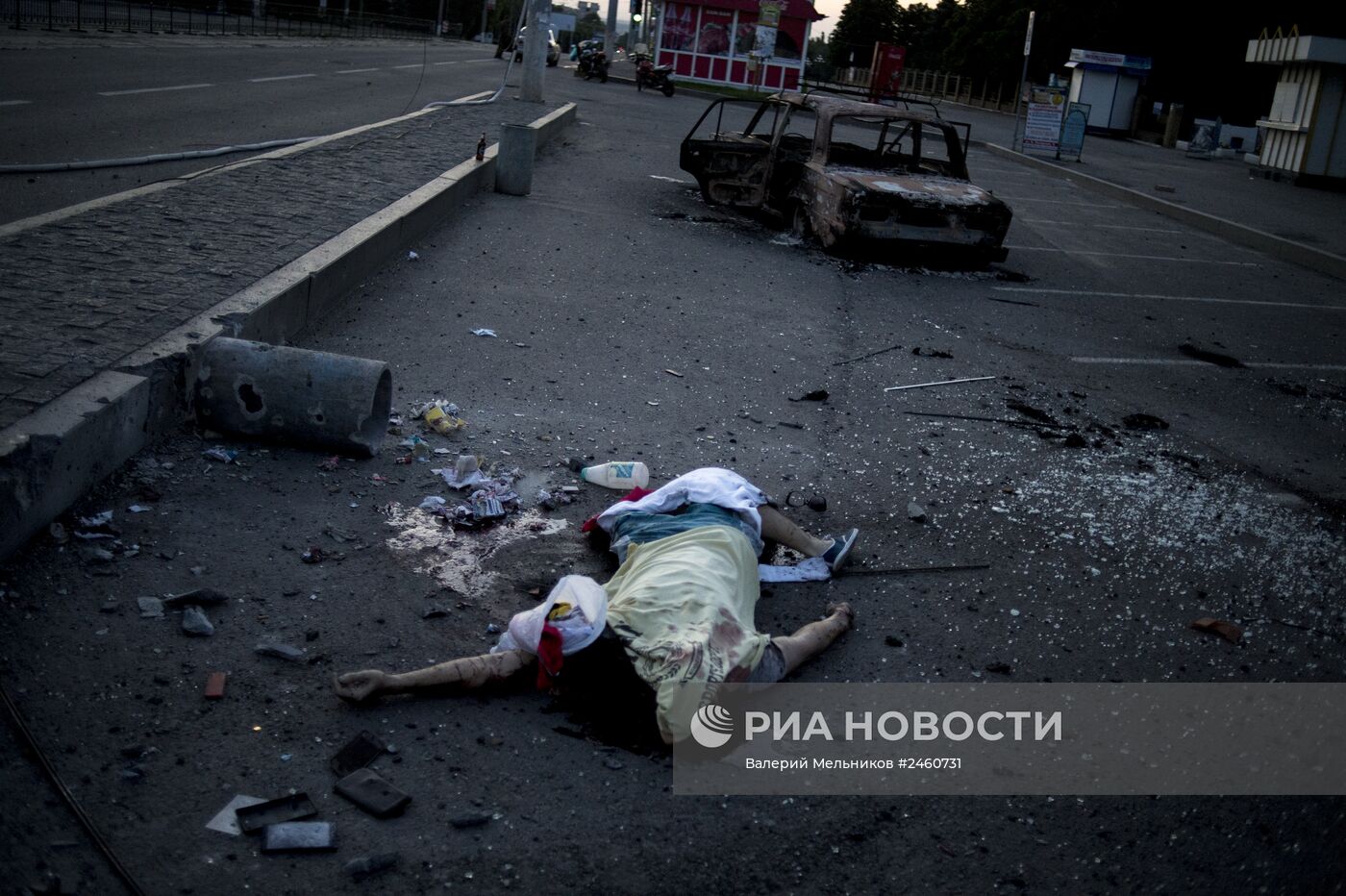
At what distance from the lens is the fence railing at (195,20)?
27453 millimetres

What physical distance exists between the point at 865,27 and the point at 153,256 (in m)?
80.4

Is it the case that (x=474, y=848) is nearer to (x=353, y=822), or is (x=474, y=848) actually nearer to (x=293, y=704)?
(x=353, y=822)

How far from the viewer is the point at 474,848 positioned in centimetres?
282

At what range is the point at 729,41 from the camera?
1805 inches

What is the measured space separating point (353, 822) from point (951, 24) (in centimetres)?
7795

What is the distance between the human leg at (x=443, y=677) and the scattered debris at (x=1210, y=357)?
692 centimetres

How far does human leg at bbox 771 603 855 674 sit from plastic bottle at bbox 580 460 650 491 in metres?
1.27

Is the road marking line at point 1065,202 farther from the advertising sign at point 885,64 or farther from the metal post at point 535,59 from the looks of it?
the advertising sign at point 885,64

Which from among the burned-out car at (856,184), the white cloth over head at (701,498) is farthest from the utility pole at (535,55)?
the white cloth over head at (701,498)

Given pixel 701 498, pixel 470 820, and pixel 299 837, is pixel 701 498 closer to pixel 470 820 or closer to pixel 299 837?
pixel 470 820

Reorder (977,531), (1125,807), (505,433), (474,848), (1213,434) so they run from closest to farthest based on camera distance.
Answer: (474,848) < (1125,807) < (977,531) < (505,433) < (1213,434)

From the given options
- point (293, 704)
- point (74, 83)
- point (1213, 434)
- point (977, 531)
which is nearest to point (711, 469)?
point (977, 531)

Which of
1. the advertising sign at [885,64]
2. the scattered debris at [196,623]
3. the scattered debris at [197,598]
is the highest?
the advertising sign at [885,64]

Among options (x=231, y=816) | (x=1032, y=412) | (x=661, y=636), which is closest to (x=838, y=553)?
(x=661, y=636)
